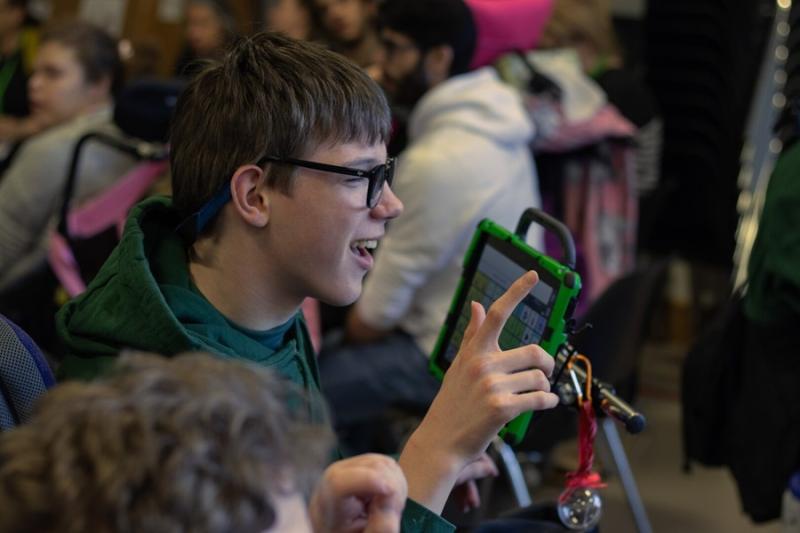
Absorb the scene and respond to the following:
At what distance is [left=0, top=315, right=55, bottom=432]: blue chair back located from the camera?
4.33 ft

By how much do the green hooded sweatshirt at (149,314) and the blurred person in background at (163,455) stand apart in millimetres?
519

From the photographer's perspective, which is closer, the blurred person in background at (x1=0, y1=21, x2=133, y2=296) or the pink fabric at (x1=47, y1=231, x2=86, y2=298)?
the pink fabric at (x1=47, y1=231, x2=86, y2=298)

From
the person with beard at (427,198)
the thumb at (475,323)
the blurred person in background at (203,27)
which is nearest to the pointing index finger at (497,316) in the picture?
the thumb at (475,323)

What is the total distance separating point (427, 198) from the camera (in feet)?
9.00

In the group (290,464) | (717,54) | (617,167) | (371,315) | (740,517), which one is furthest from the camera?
(717,54)

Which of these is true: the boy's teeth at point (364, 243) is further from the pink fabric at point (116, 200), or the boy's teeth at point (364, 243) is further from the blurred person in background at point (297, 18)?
the blurred person in background at point (297, 18)

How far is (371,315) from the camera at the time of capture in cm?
291

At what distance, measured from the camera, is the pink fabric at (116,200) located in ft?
9.77

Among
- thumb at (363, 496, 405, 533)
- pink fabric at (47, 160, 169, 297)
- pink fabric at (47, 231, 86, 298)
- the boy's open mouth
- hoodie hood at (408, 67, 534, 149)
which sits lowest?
pink fabric at (47, 231, 86, 298)

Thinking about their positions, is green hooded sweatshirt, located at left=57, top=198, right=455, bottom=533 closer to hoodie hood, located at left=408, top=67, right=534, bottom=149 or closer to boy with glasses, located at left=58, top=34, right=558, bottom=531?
boy with glasses, located at left=58, top=34, right=558, bottom=531

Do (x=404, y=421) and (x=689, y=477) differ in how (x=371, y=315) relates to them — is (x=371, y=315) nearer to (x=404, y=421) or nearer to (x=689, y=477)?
(x=404, y=421)

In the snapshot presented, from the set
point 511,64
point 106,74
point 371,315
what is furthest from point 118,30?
point 371,315

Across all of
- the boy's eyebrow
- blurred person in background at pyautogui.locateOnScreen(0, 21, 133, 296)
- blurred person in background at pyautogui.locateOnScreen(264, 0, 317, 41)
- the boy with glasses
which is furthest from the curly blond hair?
blurred person in background at pyautogui.locateOnScreen(264, 0, 317, 41)

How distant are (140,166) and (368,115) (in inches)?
66.4
